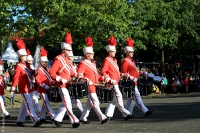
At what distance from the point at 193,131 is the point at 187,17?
113ft

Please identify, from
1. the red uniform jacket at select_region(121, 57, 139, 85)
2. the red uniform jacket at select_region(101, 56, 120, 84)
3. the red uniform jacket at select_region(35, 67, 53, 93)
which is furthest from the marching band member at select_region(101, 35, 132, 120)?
the red uniform jacket at select_region(35, 67, 53, 93)

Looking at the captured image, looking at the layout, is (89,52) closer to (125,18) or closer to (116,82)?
(116,82)

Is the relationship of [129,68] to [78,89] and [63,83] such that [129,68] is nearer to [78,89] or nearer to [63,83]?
[78,89]

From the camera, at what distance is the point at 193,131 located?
1105cm

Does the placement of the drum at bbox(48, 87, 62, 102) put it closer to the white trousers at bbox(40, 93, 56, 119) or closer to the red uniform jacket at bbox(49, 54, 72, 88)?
the white trousers at bbox(40, 93, 56, 119)

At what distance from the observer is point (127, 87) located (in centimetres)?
1419

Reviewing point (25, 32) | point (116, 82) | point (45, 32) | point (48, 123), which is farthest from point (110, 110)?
point (45, 32)

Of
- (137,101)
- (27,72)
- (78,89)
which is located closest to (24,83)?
(27,72)

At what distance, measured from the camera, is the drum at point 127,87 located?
14180 mm

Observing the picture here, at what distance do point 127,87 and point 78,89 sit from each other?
7.33 ft

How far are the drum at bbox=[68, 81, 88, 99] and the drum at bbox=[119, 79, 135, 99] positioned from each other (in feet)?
6.69

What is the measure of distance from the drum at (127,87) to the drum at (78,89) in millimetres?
2040

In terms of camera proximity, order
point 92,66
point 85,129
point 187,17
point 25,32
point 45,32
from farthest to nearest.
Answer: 1. point 187,17
2. point 45,32
3. point 25,32
4. point 92,66
5. point 85,129

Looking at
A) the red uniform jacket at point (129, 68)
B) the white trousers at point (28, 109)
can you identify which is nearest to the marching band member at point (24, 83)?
the white trousers at point (28, 109)
